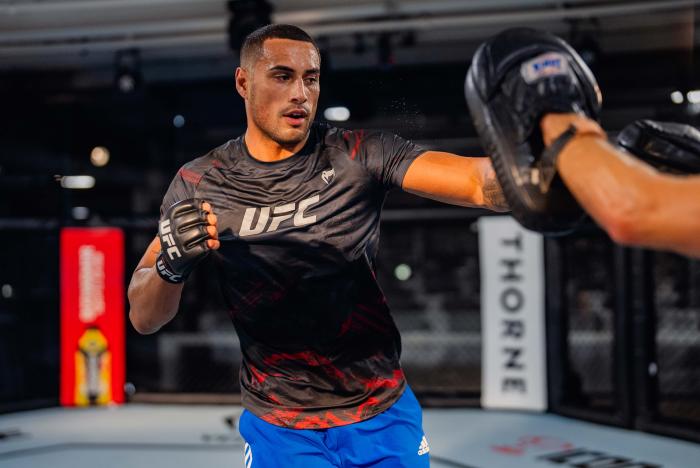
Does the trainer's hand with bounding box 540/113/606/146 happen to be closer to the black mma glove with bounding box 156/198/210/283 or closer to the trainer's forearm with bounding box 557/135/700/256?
the trainer's forearm with bounding box 557/135/700/256

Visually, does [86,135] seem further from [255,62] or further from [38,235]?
[255,62]

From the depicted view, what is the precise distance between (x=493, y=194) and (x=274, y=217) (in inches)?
22.0

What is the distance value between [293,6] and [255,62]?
3653 millimetres

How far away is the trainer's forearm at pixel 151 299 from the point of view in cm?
193

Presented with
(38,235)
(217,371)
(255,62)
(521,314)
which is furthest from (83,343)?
(255,62)

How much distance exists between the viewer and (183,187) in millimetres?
2047

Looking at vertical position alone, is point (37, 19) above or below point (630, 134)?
above

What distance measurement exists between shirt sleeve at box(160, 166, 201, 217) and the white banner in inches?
139

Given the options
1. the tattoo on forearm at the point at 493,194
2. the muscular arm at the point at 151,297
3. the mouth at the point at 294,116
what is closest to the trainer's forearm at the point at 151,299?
the muscular arm at the point at 151,297

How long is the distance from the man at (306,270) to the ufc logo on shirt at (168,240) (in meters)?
0.10

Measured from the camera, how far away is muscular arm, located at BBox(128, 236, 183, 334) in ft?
6.34

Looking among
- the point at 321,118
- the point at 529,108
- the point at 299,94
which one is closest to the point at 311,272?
the point at 299,94

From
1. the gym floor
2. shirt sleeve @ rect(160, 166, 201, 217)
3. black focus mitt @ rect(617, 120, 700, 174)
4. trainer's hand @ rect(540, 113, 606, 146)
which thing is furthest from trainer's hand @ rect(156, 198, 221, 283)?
the gym floor

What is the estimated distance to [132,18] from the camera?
5734mm
